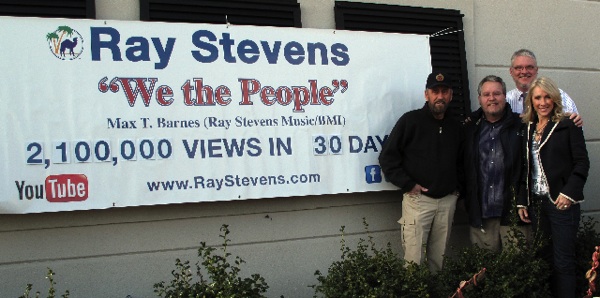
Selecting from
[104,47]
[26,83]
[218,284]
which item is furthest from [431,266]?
[26,83]

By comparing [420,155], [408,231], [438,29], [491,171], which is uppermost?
[438,29]

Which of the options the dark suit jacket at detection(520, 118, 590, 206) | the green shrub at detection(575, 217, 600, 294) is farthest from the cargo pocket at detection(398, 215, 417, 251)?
the green shrub at detection(575, 217, 600, 294)

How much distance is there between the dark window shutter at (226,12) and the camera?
379 cm

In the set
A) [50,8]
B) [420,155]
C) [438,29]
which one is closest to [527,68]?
[438,29]

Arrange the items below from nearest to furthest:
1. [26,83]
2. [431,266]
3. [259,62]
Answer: [26,83], [259,62], [431,266]

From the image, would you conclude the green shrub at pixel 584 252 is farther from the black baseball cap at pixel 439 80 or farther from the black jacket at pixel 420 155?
the black baseball cap at pixel 439 80

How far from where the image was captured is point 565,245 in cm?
376

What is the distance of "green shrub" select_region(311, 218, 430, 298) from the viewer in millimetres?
3341

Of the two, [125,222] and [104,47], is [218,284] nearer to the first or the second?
[125,222]

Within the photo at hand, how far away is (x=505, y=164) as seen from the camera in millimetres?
3971

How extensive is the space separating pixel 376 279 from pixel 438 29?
231 cm

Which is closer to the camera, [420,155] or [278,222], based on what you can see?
[420,155]

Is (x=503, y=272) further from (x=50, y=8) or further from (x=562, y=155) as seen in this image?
(x=50, y=8)

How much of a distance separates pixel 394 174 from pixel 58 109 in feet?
7.54
